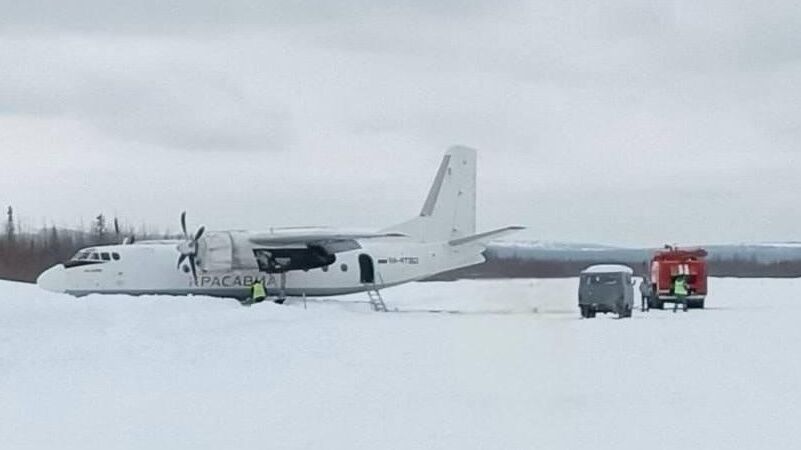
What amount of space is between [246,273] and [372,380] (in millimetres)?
18923

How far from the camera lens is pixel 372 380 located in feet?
51.1

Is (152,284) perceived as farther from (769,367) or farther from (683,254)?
(769,367)

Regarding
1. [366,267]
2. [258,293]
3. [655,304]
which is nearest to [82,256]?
[258,293]

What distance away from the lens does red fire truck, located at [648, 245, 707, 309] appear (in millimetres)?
37531

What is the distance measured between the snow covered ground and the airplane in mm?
3941

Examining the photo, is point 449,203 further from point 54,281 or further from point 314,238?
point 54,281

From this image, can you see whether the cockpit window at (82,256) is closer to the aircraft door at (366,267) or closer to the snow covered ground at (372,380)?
the snow covered ground at (372,380)

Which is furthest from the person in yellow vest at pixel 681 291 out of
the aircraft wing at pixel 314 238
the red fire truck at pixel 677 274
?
the aircraft wing at pixel 314 238

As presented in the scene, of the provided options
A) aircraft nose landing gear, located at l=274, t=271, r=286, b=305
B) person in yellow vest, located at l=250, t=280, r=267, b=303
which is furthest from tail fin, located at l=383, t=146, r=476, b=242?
person in yellow vest, located at l=250, t=280, r=267, b=303

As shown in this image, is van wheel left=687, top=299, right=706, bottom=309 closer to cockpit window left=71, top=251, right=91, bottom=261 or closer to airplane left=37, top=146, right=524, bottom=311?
airplane left=37, top=146, right=524, bottom=311

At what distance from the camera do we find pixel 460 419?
39.4 ft

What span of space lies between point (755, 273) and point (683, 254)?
56.9m

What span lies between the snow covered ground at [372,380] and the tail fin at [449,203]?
866 cm

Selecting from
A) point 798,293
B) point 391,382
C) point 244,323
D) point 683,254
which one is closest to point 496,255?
point 798,293
